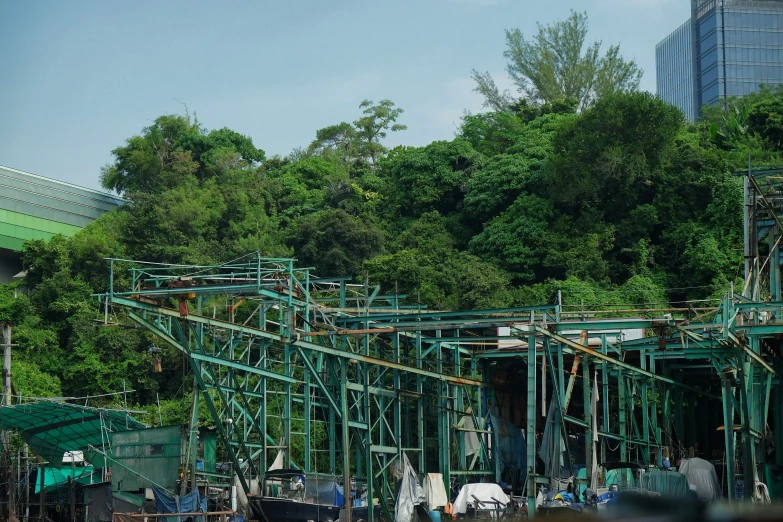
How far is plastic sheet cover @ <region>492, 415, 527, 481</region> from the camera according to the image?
34031 millimetres

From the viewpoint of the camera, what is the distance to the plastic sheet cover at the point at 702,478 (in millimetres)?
27703

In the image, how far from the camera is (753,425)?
91.2 feet

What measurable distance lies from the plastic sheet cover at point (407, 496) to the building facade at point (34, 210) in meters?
35.1

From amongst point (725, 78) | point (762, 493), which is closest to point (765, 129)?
point (762, 493)

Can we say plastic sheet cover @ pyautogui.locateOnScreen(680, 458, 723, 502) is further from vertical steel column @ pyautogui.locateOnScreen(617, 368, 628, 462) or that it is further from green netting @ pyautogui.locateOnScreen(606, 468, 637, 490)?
vertical steel column @ pyautogui.locateOnScreen(617, 368, 628, 462)

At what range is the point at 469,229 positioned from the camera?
167 feet

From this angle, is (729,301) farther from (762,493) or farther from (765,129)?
(765,129)

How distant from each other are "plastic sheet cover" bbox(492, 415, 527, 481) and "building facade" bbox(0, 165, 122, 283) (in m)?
32.0

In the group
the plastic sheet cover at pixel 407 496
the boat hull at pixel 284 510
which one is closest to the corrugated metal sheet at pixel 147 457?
the boat hull at pixel 284 510

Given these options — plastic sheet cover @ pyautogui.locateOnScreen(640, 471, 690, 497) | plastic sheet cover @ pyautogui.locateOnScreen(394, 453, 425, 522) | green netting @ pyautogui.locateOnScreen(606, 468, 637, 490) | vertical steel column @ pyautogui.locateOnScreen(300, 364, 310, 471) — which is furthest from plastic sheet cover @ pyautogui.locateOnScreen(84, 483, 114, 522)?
plastic sheet cover @ pyautogui.locateOnScreen(640, 471, 690, 497)

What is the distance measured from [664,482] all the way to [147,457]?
12838mm

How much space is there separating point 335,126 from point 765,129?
2642 centimetres

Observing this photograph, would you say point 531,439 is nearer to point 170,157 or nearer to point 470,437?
point 470,437

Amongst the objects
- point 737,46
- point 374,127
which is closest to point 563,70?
point 374,127
